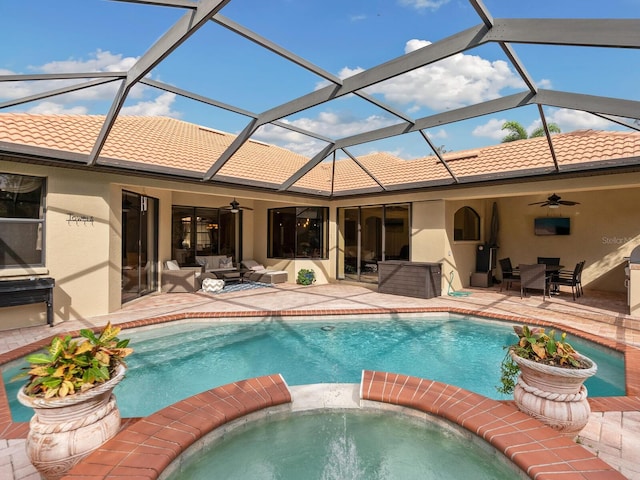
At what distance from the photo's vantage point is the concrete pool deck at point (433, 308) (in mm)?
2846

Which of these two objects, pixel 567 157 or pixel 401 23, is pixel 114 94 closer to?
pixel 401 23

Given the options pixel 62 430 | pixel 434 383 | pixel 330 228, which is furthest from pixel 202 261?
pixel 62 430

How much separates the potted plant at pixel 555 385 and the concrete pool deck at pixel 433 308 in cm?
36

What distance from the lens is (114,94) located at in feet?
18.7

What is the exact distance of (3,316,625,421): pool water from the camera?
15.3 feet

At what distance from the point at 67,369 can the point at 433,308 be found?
7421 millimetres

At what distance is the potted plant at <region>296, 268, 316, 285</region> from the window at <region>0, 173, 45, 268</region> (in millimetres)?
7641

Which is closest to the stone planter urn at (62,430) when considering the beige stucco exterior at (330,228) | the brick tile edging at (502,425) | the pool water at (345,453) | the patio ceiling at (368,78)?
the pool water at (345,453)

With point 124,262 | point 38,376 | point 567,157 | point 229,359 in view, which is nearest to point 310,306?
point 229,359

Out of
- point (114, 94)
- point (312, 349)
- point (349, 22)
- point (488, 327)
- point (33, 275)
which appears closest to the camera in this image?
point (349, 22)

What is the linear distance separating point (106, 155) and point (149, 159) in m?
0.99

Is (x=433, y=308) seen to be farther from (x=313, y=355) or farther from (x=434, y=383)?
(x=434, y=383)

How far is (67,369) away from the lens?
235 centimetres

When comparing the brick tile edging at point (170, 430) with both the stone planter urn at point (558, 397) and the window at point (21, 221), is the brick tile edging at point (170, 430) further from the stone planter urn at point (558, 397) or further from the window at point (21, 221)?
the window at point (21, 221)
